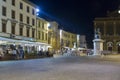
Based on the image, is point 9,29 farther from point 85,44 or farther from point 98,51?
point 85,44

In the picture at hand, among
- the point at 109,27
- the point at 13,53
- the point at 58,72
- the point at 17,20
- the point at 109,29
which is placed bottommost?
the point at 58,72

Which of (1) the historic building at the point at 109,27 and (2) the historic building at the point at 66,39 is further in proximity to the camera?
(2) the historic building at the point at 66,39

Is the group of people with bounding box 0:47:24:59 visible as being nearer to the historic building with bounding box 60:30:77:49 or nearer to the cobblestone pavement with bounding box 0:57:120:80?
the cobblestone pavement with bounding box 0:57:120:80

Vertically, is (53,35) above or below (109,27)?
below

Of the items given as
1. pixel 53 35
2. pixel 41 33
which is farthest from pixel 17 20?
pixel 53 35

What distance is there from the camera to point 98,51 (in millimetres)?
80250

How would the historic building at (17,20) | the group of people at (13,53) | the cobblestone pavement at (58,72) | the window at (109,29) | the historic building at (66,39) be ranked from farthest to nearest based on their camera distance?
1. the historic building at (66,39)
2. the window at (109,29)
3. the historic building at (17,20)
4. the group of people at (13,53)
5. the cobblestone pavement at (58,72)

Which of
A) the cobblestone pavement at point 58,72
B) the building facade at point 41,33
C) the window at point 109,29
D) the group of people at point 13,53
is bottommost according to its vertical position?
the cobblestone pavement at point 58,72

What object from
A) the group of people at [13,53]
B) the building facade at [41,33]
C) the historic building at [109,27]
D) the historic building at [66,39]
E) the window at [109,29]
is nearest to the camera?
the group of people at [13,53]

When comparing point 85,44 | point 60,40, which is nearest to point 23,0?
point 60,40

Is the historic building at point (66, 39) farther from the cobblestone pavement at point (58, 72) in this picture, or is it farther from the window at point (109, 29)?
the cobblestone pavement at point (58, 72)

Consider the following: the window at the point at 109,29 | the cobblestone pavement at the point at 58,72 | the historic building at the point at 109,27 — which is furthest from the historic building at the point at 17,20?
the window at the point at 109,29

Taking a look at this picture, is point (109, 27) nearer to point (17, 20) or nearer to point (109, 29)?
point (109, 29)

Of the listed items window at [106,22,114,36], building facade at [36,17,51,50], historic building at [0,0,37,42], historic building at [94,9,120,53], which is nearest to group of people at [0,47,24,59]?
historic building at [0,0,37,42]
